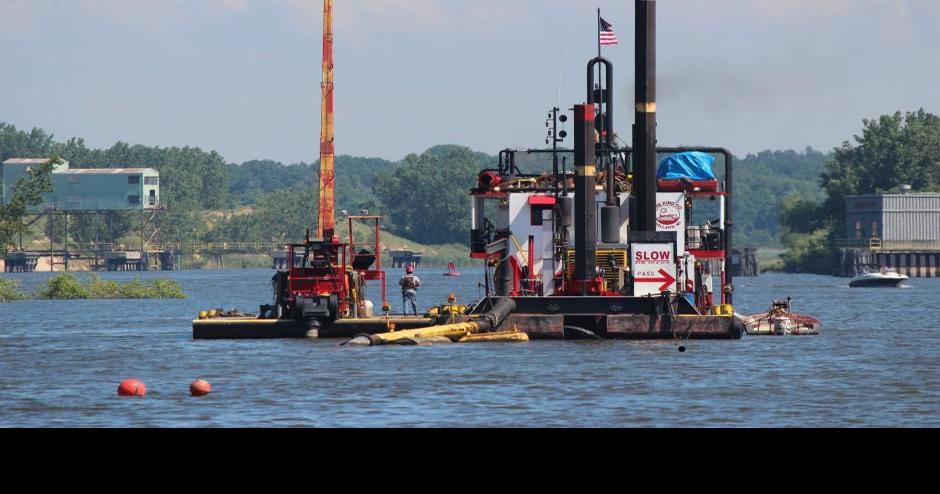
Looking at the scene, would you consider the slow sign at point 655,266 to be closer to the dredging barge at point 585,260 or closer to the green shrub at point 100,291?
the dredging barge at point 585,260

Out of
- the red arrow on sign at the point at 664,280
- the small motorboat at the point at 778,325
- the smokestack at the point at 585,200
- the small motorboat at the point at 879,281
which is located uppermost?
the smokestack at the point at 585,200

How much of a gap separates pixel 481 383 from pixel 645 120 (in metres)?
15.7

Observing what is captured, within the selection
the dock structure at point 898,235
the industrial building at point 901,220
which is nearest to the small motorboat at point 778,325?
the dock structure at point 898,235

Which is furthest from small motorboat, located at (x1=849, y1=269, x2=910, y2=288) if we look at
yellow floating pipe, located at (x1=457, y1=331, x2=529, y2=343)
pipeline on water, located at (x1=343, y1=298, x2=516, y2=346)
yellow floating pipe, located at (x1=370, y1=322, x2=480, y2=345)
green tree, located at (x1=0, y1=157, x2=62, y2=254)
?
yellow floating pipe, located at (x1=370, y1=322, x2=480, y2=345)

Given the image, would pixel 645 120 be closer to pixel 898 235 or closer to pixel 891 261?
pixel 891 261

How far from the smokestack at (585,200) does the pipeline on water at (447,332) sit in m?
2.66

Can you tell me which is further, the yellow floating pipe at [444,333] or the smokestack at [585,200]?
the yellow floating pipe at [444,333]

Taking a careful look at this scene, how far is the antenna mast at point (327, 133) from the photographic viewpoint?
2645 inches

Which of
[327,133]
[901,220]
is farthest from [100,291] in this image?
[901,220]

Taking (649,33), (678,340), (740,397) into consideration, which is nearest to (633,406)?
(740,397)

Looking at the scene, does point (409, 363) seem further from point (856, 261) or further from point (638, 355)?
point (856, 261)

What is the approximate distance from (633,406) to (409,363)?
11847 millimetres

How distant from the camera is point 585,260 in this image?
48531mm

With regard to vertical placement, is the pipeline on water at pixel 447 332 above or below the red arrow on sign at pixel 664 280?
below
